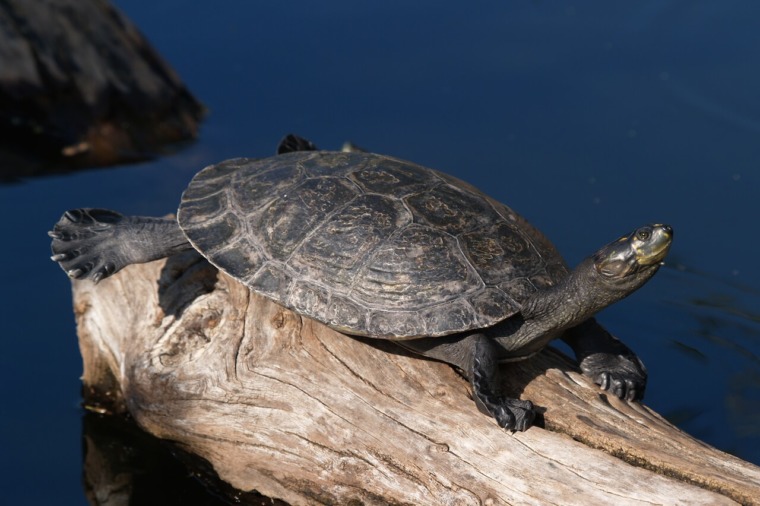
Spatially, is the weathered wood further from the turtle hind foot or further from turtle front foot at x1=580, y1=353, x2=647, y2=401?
turtle front foot at x1=580, y1=353, x2=647, y2=401

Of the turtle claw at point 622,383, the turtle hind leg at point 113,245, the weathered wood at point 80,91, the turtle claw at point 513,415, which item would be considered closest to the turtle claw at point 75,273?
the turtle hind leg at point 113,245

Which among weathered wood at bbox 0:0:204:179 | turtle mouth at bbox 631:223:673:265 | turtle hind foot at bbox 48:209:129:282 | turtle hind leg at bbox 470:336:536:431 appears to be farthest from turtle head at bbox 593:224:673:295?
weathered wood at bbox 0:0:204:179

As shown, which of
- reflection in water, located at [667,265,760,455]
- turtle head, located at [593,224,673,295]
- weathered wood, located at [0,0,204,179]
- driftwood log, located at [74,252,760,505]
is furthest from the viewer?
weathered wood, located at [0,0,204,179]

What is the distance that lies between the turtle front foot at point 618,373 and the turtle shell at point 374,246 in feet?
1.22

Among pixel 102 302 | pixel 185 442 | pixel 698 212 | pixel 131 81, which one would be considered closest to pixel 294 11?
pixel 131 81

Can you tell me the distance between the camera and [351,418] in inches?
132

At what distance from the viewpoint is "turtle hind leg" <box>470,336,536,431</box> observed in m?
3.17

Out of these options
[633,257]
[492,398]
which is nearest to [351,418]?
[492,398]

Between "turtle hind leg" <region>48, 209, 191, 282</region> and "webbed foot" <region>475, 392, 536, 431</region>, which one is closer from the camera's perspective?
"webbed foot" <region>475, 392, 536, 431</region>

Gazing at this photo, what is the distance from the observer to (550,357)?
12.2 ft

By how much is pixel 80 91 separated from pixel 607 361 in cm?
429

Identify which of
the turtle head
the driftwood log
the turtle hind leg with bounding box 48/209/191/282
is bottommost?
the driftwood log

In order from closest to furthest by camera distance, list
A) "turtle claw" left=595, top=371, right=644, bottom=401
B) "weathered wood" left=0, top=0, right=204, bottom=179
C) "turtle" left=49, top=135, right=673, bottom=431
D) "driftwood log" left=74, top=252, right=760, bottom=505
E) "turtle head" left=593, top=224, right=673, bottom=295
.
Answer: "driftwood log" left=74, top=252, right=760, bottom=505, "turtle head" left=593, top=224, right=673, bottom=295, "turtle" left=49, top=135, right=673, bottom=431, "turtle claw" left=595, top=371, right=644, bottom=401, "weathered wood" left=0, top=0, right=204, bottom=179

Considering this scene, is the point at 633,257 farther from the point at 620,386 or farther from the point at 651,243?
the point at 620,386
